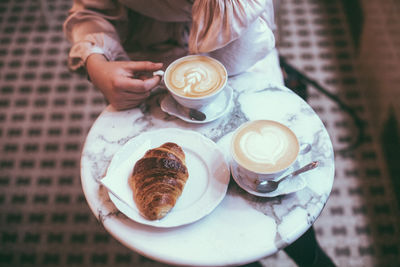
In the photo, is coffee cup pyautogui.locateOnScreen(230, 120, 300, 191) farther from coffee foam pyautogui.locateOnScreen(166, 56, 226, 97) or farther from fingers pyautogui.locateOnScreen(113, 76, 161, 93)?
fingers pyautogui.locateOnScreen(113, 76, 161, 93)

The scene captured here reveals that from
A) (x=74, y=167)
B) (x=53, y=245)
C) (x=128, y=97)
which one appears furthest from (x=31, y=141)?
(x=128, y=97)

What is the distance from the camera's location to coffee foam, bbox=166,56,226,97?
82 centimetres

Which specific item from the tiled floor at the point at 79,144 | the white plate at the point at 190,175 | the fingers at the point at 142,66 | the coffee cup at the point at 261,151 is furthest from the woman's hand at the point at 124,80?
the tiled floor at the point at 79,144

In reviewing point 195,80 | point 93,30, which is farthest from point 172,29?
point 195,80

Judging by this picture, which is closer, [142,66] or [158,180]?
[158,180]

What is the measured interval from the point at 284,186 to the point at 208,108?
258mm

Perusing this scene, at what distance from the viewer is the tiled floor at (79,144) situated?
1.42m

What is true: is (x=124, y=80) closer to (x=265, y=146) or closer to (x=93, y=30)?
(x=93, y=30)

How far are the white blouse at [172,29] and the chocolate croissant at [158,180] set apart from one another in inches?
11.4

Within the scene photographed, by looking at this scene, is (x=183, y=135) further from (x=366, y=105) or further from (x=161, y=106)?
(x=366, y=105)

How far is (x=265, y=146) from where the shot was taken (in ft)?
2.40

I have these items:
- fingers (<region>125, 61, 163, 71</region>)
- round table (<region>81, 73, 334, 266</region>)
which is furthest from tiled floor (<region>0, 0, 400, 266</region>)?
fingers (<region>125, 61, 163, 71</region>)

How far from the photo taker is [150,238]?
2.36 feet

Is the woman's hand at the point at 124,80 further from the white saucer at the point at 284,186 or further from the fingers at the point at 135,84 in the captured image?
the white saucer at the point at 284,186
